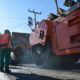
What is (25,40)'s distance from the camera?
1902cm

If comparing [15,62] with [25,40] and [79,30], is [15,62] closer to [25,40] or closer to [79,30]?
[25,40]

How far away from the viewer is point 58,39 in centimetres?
902

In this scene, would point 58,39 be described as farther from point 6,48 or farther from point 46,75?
point 6,48

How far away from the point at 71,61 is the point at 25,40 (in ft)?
28.5

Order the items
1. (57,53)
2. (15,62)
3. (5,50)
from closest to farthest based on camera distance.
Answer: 1. (57,53)
2. (5,50)
3. (15,62)

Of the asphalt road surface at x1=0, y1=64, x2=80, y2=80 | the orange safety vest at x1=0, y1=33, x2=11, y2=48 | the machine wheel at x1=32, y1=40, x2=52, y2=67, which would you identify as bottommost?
the asphalt road surface at x1=0, y1=64, x2=80, y2=80

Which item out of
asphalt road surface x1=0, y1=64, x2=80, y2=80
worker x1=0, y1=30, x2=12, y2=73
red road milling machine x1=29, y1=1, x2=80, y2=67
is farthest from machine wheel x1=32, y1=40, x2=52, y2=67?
worker x1=0, y1=30, x2=12, y2=73

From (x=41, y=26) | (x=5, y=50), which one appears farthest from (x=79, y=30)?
(x=5, y=50)

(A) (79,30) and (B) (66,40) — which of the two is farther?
(B) (66,40)

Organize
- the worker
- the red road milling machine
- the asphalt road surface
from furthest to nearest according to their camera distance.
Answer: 1. the worker
2. the red road milling machine
3. the asphalt road surface

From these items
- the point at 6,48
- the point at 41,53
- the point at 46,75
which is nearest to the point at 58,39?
the point at 46,75

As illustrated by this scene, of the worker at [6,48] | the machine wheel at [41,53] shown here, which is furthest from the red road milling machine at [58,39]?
the worker at [6,48]

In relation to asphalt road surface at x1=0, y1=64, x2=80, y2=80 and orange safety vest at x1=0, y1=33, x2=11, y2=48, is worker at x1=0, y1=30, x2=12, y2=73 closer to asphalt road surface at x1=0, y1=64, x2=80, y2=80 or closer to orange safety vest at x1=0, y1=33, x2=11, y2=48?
orange safety vest at x1=0, y1=33, x2=11, y2=48

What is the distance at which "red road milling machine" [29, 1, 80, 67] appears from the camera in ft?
26.2
